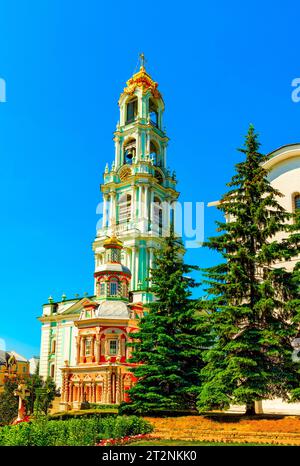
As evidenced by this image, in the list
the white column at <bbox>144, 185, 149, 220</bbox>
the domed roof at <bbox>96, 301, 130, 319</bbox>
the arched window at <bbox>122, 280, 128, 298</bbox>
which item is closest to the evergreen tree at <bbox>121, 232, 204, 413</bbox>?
the domed roof at <bbox>96, 301, 130, 319</bbox>

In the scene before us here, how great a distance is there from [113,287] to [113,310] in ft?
10.7

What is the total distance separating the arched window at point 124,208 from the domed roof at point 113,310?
56.1 feet

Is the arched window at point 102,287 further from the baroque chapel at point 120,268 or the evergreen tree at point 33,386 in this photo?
the evergreen tree at point 33,386

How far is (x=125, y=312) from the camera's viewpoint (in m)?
34.8

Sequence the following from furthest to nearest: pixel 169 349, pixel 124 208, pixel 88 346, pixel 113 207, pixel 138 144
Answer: pixel 138 144 < pixel 124 208 < pixel 113 207 < pixel 88 346 < pixel 169 349

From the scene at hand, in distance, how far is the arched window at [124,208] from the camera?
170ft

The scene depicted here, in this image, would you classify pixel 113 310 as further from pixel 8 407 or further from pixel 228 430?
pixel 228 430

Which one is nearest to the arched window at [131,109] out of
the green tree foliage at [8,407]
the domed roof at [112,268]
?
the domed roof at [112,268]

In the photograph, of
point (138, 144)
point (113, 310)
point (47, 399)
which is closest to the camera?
point (113, 310)

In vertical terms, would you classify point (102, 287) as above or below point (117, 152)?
below

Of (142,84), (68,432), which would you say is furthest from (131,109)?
(68,432)

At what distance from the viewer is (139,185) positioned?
5072 centimetres

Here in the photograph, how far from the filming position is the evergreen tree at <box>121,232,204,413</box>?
21.5 m
